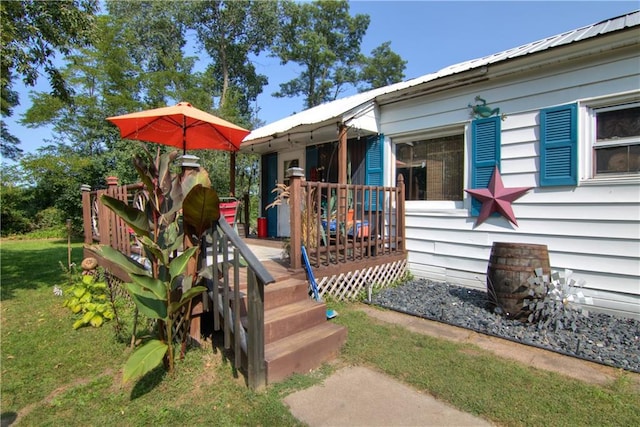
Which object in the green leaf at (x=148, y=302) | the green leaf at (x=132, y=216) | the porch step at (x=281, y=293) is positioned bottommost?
the porch step at (x=281, y=293)

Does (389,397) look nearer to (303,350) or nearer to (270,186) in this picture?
(303,350)

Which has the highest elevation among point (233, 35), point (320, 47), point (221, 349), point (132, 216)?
point (233, 35)

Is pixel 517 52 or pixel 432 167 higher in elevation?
pixel 517 52

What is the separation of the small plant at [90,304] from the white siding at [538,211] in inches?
180

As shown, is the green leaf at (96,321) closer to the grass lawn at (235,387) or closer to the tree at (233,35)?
the grass lawn at (235,387)

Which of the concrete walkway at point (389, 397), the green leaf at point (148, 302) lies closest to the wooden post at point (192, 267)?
the green leaf at point (148, 302)

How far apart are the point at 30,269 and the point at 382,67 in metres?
22.9

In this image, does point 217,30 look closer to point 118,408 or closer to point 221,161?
point 221,161

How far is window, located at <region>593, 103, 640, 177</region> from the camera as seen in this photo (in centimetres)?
384

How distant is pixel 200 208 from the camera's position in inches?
102

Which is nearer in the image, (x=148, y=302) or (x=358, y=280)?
(x=148, y=302)

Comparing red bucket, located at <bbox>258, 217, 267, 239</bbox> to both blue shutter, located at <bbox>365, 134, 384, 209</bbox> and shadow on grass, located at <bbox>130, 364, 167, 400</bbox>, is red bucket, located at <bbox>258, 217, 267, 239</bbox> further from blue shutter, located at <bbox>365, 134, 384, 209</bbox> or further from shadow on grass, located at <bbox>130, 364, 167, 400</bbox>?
shadow on grass, located at <bbox>130, 364, 167, 400</bbox>

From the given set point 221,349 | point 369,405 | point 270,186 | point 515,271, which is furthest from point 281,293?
point 270,186

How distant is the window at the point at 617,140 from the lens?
12.6 ft
